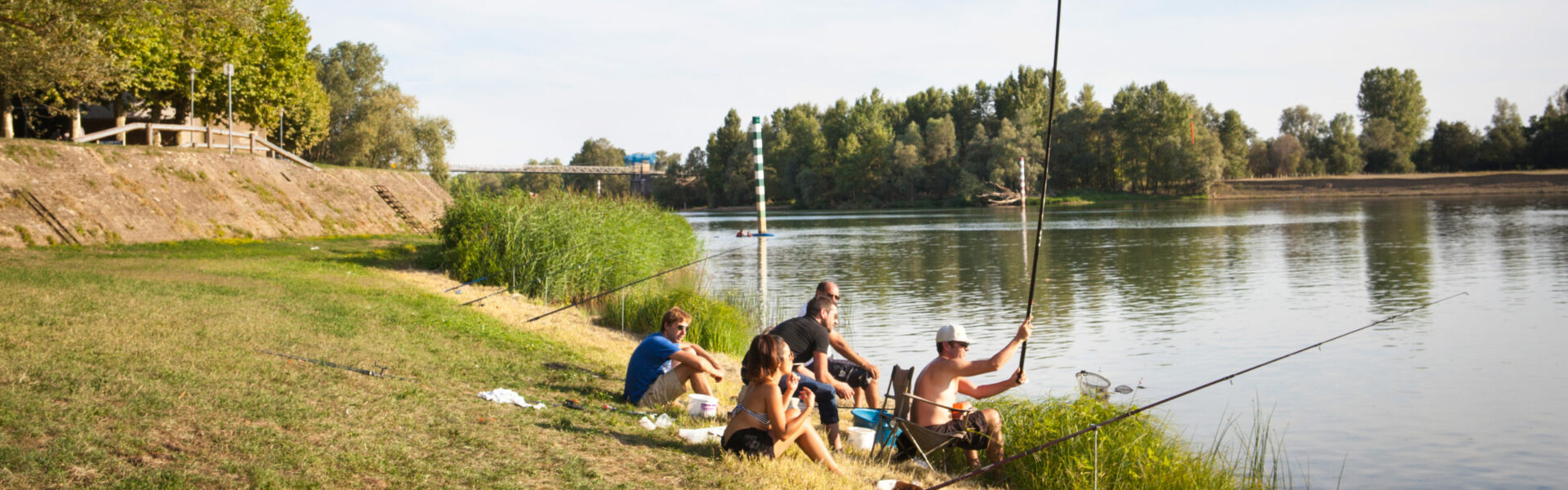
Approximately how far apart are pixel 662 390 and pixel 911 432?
227cm

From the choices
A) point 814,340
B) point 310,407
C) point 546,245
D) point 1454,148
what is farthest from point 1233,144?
point 310,407

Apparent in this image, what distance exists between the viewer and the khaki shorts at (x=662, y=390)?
330 inches

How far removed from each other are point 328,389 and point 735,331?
7.38 meters

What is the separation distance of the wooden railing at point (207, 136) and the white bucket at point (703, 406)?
87.8 feet

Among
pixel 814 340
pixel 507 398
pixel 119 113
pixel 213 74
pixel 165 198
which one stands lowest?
pixel 507 398

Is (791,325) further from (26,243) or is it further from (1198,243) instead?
(1198,243)

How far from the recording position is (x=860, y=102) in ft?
352

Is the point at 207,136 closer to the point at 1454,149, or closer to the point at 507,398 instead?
the point at 507,398

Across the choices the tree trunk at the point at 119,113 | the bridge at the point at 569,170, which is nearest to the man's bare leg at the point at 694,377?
the tree trunk at the point at 119,113

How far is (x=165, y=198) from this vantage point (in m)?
25.9

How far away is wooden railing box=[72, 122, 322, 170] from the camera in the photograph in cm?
2944

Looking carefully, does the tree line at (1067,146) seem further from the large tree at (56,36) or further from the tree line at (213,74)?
the large tree at (56,36)

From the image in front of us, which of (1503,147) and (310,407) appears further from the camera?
(1503,147)

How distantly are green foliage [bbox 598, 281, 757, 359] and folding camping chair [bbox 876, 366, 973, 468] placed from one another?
6.04m
